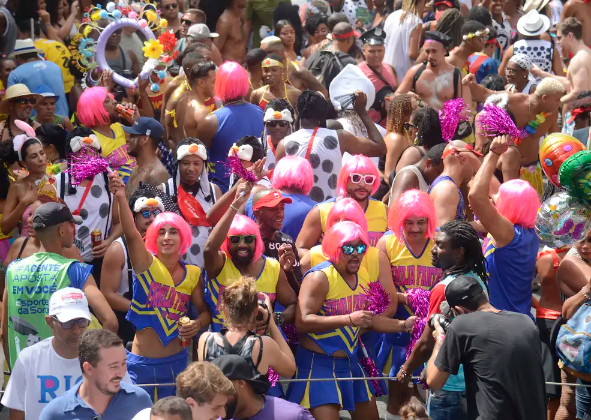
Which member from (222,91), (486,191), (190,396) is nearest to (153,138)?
(222,91)

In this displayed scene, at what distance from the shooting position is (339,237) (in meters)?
6.00

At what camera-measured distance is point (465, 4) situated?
14.0 meters

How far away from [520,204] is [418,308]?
1.03 m

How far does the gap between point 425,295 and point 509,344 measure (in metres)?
1.43

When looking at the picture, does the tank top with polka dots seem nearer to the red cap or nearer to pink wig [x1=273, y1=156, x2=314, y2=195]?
pink wig [x1=273, y1=156, x2=314, y2=195]

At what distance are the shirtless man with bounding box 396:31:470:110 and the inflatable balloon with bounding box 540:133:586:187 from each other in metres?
3.54

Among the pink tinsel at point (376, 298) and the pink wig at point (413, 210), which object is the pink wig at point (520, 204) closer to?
the pink wig at point (413, 210)

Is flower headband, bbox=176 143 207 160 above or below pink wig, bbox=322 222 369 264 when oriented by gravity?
above

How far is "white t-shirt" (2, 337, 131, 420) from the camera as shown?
203 inches

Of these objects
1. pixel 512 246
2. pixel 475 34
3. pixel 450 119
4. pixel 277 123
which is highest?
pixel 450 119

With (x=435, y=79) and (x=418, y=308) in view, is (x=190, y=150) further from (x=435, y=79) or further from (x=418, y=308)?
(x=435, y=79)

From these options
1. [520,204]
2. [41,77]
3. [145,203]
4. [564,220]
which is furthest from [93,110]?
[564,220]

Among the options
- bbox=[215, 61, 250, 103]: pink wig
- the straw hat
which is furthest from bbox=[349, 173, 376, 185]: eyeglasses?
the straw hat

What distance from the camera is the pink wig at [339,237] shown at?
5984 mm
